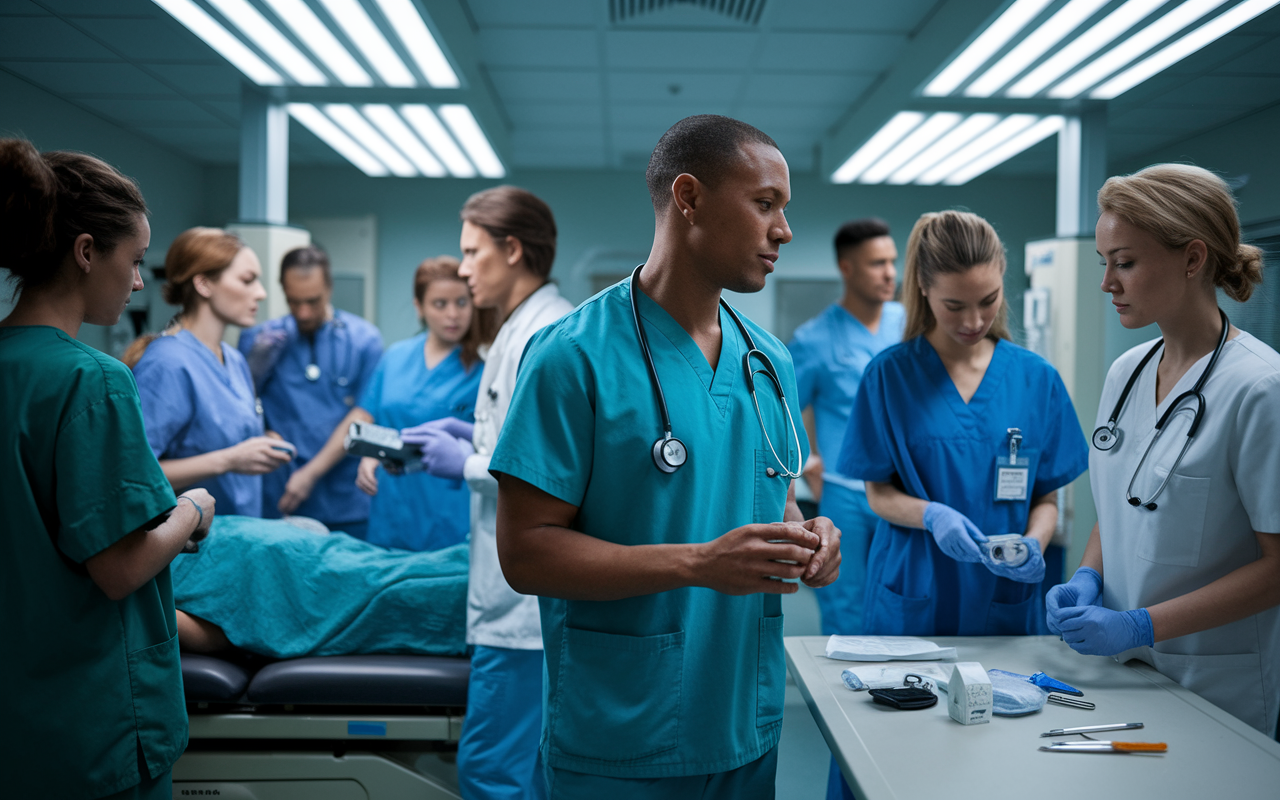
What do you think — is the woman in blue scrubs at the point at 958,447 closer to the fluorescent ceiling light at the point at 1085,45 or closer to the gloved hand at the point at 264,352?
the fluorescent ceiling light at the point at 1085,45

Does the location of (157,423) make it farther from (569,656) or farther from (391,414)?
(569,656)

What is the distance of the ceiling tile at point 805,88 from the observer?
4328mm

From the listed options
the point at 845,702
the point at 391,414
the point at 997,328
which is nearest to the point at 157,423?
the point at 391,414

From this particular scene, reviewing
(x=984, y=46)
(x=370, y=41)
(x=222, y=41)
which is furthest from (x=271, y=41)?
(x=984, y=46)

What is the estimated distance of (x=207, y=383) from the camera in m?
2.37

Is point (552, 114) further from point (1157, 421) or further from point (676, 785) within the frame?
point (676, 785)

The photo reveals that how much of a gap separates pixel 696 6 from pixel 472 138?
1453mm

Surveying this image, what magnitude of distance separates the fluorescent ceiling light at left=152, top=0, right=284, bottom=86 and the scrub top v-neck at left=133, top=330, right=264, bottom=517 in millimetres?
1000

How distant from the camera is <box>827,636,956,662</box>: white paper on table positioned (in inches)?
56.2

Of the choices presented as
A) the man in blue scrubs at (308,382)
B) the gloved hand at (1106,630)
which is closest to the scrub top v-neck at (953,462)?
the gloved hand at (1106,630)

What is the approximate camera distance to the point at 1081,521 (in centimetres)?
318

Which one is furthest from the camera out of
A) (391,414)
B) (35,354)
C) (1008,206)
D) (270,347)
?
(1008,206)

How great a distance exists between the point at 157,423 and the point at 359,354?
3.59ft

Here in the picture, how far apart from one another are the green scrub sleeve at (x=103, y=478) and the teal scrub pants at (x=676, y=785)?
704 mm
